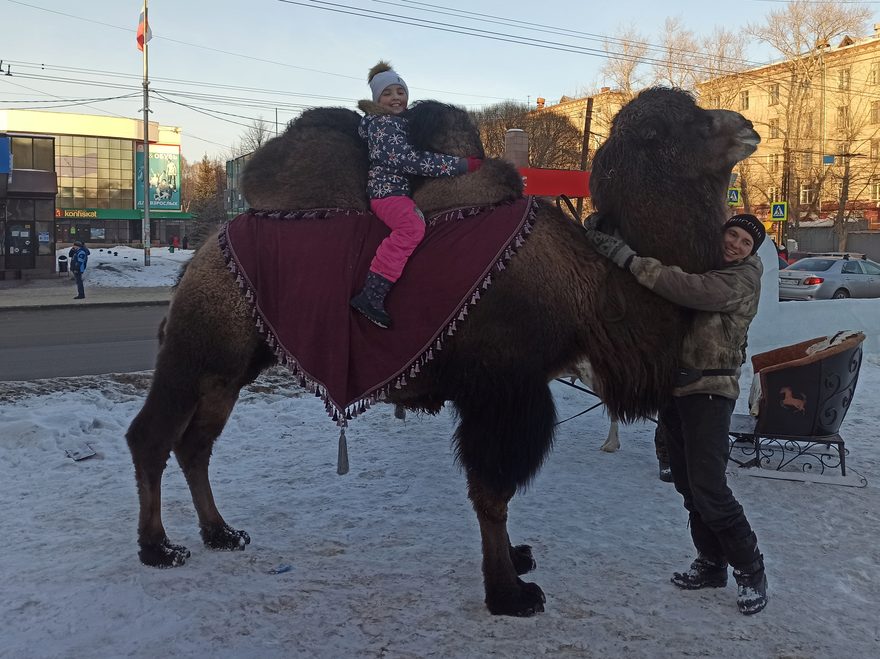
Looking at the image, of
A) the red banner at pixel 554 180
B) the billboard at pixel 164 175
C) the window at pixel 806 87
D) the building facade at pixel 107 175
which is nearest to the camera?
the red banner at pixel 554 180

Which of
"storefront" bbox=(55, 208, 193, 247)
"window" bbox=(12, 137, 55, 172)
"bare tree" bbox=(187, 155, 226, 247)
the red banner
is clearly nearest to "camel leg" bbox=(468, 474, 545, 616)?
the red banner

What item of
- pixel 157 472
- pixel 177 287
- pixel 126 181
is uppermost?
pixel 126 181

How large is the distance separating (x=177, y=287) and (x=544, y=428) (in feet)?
7.10

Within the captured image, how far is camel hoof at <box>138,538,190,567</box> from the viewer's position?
12.6ft

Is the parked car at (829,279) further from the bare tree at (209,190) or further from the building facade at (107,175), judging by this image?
the building facade at (107,175)

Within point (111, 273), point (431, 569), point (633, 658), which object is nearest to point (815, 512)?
point (633, 658)

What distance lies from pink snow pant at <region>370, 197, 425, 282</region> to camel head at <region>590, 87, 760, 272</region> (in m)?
0.94

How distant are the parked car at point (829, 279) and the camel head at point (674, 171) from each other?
21.1m

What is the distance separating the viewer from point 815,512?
4.68 m

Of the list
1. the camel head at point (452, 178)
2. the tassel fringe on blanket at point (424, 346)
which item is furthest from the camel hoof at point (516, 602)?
the camel head at point (452, 178)

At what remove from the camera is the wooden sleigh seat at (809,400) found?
5234 mm

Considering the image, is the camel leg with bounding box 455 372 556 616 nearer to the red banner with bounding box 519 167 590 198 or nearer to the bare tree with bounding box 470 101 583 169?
the red banner with bounding box 519 167 590 198

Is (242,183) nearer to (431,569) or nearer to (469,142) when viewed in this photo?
(469,142)

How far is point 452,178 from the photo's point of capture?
141 inches
